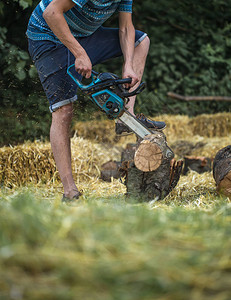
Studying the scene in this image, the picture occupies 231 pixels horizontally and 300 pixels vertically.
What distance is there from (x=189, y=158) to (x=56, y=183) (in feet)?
4.48

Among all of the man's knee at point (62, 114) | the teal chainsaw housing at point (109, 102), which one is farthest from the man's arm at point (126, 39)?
the man's knee at point (62, 114)

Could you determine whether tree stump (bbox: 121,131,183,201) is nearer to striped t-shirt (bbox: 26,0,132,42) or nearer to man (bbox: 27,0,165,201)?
man (bbox: 27,0,165,201)

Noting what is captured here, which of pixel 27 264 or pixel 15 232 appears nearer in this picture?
pixel 27 264

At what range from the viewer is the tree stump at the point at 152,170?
2.60 meters

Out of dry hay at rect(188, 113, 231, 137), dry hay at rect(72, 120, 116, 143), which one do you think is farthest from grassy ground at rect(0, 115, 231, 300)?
dry hay at rect(188, 113, 231, 137)

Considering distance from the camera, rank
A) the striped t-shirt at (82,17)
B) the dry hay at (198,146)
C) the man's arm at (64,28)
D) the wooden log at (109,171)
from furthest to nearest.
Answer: the dry hay at (198,146)
the wooden log at (109,171)
the striped t-shirt at (82,17)
the man's arm at (64,28)

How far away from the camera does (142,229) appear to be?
1459mm

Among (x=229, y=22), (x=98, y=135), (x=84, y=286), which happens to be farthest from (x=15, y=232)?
(x=229, y=22)

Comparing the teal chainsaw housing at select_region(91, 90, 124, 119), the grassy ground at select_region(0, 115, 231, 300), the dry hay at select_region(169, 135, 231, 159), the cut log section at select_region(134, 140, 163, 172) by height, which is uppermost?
the grassy ground at select_region(0, 115, 231, 300)

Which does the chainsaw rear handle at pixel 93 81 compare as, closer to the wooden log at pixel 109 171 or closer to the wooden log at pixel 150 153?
the wooden log at pixel 150 153

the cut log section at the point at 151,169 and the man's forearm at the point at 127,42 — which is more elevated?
the man's forearm at the point at 127,42

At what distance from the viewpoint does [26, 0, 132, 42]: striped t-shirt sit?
270 centimetres

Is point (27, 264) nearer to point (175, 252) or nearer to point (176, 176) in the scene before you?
point (175, 252)

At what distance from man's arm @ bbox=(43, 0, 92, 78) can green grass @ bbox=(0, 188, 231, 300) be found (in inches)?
50.0
